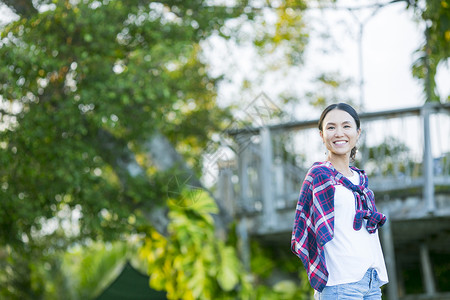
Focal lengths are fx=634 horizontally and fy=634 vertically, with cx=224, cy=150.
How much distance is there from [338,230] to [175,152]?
5612 mm

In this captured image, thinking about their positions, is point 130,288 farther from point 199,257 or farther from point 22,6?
point 22,6

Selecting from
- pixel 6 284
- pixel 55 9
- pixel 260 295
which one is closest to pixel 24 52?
pixel 55 9

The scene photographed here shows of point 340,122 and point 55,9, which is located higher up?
point 55,9

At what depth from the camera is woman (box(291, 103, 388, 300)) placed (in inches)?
80.6

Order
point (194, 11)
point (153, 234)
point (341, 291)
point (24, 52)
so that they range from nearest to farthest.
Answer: point (341, 291) < point (24, 52) < point (194, 11) < point (153, 234)

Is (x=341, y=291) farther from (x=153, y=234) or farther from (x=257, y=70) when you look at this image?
(x=257, y=70)

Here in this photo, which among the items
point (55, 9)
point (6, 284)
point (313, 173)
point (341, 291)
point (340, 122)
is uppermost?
point (55, 9)

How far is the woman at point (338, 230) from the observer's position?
2.05 meters

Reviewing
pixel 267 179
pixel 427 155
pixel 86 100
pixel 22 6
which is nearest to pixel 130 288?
pixel 267 179

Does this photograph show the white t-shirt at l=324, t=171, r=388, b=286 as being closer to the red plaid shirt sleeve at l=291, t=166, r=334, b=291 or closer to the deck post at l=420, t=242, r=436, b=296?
the red plaid shirt sleeve at l=291, t=166, r=334, b=291

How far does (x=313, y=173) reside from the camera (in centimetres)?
213

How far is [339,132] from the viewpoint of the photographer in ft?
7.18

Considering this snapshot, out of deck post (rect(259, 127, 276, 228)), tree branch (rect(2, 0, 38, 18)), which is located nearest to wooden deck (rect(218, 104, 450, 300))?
deck post (rect(259, 127, 276, 228))

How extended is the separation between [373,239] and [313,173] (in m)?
0.30
